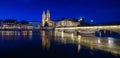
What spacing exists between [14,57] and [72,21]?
16072 cm

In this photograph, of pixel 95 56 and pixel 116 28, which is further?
pixel 116 28

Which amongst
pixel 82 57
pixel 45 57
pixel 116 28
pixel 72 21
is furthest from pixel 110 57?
pixel 72 21

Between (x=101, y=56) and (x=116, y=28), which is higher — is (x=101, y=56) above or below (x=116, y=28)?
below

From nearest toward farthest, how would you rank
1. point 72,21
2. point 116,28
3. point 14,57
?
point 14,57 → point 116,28 → point 72,21

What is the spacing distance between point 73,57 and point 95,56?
270 cm

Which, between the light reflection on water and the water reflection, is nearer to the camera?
the water reflection

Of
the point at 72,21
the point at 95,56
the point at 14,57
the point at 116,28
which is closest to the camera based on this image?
the point at 14,57

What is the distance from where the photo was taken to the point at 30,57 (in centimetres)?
2617

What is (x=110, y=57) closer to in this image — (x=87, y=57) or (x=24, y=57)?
(x=87, y=57)

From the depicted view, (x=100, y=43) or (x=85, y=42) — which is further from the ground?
(x=85, y=42)

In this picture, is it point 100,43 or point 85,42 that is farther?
point 85,42

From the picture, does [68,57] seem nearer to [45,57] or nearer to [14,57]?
[45,57]

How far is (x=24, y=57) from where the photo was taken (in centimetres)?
2605

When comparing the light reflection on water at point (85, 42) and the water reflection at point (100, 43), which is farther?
the light reflection on water at point (85, 42)
